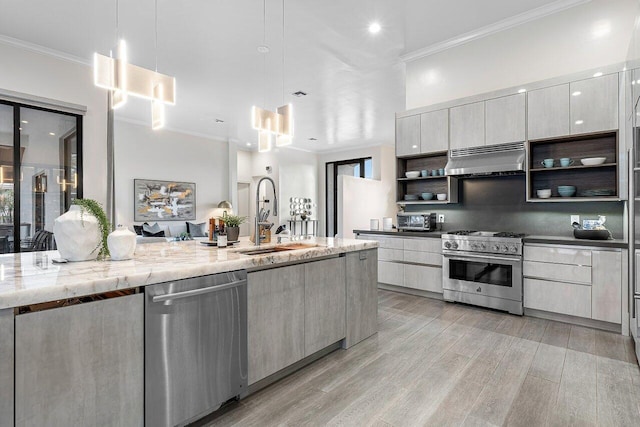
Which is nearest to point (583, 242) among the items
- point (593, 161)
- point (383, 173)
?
point (593, 161)

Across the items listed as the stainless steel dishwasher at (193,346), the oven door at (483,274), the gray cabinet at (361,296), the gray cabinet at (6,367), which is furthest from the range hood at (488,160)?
the gray cabinet at (6,367)

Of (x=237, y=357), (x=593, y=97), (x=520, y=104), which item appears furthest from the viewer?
(x=520, y=104)

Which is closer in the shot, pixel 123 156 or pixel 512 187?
pixel 512 187

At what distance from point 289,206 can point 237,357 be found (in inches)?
315

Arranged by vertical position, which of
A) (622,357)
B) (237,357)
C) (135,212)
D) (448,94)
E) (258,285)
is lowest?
(622,357)

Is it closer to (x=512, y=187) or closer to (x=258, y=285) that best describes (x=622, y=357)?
(x=512, y=187)

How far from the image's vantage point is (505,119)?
379 cm

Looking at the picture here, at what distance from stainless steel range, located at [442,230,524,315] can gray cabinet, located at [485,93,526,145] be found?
1126mm

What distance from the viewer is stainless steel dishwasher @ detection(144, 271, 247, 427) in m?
1.49

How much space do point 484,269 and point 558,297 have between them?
0.72 meters

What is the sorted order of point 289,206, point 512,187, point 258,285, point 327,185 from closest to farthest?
point 258,285, point 512,187, point 289,206, point 327,185

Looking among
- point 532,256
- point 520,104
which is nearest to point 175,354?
point 532,256

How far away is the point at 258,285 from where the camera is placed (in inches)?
77.4

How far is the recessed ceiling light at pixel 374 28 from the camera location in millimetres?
3506
